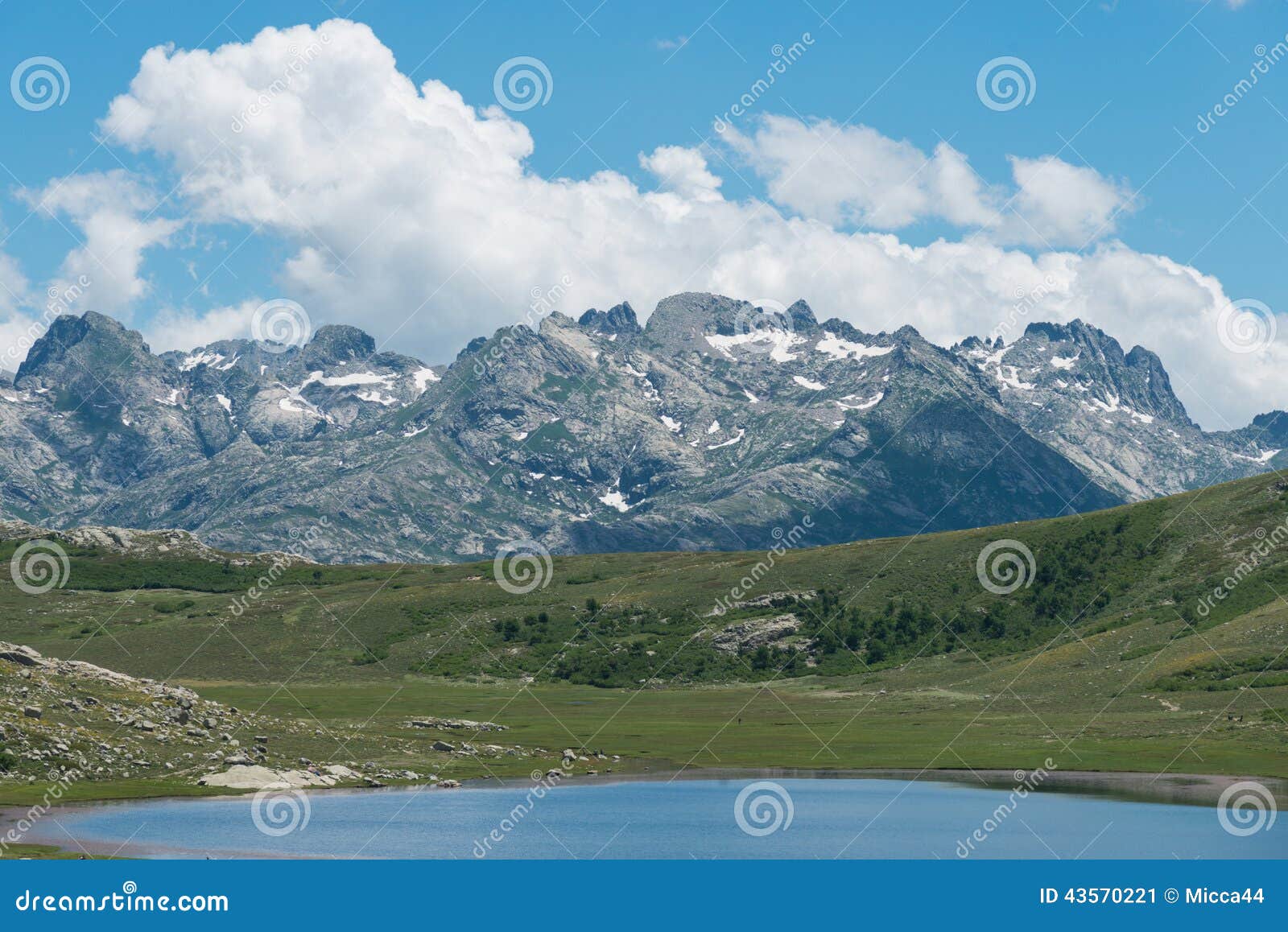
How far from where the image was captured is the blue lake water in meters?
73.2

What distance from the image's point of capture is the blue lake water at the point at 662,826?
240 feet

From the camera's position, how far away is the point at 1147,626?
633 feet

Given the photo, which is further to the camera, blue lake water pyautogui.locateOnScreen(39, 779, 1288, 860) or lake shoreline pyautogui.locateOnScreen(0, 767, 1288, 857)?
lake shoreline pyautogui.locateOnScreen(0, 767, 1288, 857)

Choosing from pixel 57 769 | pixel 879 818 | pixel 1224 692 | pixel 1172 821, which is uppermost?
pixel 1224 692

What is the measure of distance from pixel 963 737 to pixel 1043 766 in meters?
20.4

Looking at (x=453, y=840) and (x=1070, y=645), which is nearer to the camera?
(x=453, y=840)

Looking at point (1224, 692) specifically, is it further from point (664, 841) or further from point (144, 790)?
point (144, 790)

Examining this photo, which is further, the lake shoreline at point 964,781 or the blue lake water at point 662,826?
the lake shoreline at point 964,781

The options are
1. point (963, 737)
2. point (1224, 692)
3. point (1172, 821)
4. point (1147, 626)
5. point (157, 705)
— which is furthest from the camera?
point (1147, 626)

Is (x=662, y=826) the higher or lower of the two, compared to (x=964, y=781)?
lower

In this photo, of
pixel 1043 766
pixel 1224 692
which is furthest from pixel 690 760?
pixel 1224 692

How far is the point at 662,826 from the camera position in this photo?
8438 cm

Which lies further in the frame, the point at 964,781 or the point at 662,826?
the point at 964,781

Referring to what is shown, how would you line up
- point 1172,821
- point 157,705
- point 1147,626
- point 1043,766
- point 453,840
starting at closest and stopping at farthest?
point 453,840, point 1172,821, point 157,705, point 1043,766, point 1147,626
